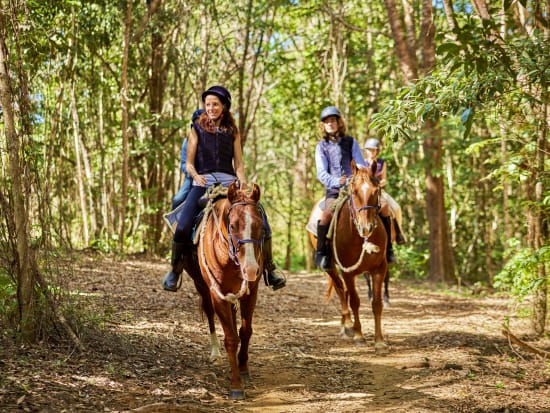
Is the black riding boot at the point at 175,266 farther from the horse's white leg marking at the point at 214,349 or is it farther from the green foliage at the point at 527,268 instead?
the green foliage at the point at 527,268

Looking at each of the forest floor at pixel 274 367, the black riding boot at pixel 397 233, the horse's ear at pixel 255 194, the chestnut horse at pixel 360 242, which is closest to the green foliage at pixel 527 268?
the forest floor at pixel 274 367

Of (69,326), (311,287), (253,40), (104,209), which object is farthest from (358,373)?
(253,40)

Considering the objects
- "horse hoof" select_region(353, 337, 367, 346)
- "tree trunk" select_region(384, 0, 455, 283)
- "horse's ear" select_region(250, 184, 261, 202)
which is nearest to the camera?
"horse's ear" select_region(250, 184, 261, 202)

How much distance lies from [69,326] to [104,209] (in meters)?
13.1

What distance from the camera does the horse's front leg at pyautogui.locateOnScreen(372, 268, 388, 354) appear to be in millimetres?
8234

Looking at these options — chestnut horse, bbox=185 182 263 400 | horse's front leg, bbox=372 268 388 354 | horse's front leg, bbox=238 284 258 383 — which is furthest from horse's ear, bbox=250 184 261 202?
horse's front leg, bbox=372 268 388 354

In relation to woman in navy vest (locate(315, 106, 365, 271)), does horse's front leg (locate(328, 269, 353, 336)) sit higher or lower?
lower

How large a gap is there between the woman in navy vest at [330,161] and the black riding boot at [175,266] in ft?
8.43

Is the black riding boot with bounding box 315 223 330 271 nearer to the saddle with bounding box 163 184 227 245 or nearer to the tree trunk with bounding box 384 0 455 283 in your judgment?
the saddle with bounding box 163 184 227 245

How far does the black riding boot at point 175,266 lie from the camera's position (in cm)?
719

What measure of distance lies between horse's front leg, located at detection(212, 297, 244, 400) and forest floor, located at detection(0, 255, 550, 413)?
11cm

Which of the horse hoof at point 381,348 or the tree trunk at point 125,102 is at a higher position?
the tree trunk at point 125,102

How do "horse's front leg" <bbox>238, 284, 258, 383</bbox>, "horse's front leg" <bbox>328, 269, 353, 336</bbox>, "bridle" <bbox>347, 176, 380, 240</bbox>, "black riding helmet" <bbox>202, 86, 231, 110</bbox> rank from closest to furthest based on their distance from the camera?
"horse's front leg" <bbox>238, 284, 258, 383</bbox> < "black riding helmet" <bbox>202, 86, 231, 110</bbox> < "bridle" <bbox>347, 176, 380, 240</bbox> < "horse's front leg" <bbox>328, 269, 353, 336</bbox>

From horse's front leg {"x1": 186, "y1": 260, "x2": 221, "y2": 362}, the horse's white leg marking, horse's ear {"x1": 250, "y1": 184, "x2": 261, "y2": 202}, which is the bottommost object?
the horse's white leg marking
